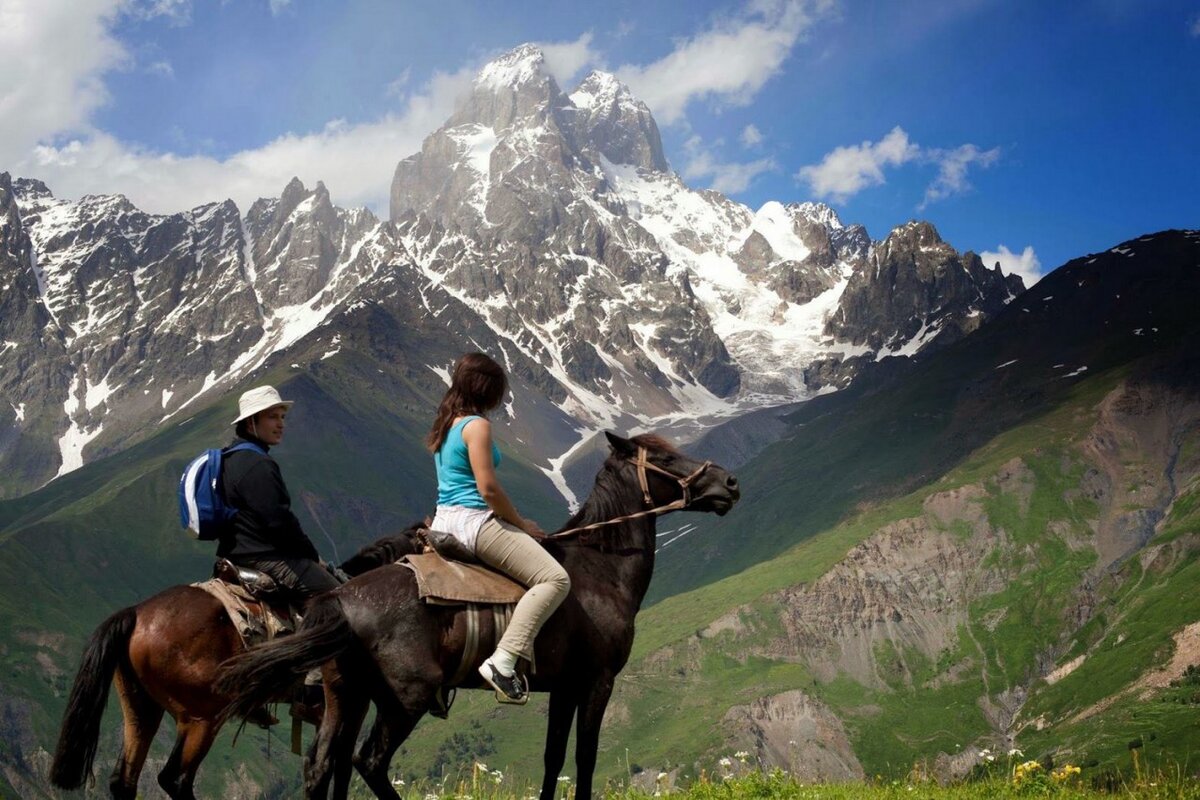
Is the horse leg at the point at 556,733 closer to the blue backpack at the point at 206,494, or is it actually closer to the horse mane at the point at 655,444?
the horse mane at the point at 655,444

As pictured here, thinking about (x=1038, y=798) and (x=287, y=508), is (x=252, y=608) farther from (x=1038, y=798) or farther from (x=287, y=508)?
(x=1038, y=798)

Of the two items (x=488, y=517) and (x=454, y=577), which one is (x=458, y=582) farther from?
(x=488, y=517)

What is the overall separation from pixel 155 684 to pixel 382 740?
11.8 ft

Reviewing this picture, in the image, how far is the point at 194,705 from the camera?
15320mm

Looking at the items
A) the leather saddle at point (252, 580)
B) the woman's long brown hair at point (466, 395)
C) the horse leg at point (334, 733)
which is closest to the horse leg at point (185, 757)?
the leather saddle at point (252, 580)

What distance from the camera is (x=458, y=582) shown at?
14.6 metres

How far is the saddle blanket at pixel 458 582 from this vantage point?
14375 millimetres

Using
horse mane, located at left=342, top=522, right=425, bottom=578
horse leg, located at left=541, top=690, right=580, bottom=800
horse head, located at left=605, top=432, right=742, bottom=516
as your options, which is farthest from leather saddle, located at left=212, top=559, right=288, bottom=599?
horse head, located at left=605, top=432, right=742, bottom=516

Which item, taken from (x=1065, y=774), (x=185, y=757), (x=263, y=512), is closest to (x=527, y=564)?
(x=263, y=512)

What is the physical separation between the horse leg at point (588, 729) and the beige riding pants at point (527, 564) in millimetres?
1433

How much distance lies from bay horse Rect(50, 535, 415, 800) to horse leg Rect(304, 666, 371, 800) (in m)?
1.83

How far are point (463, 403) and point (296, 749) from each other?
5928 mm

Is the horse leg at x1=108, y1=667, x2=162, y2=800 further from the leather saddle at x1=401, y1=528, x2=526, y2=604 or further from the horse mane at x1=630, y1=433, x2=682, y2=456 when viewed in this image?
the horse mane at x1=630, y1=433, x2=682, y2=456

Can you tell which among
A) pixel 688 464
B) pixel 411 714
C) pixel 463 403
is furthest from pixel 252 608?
pixel 688 464
